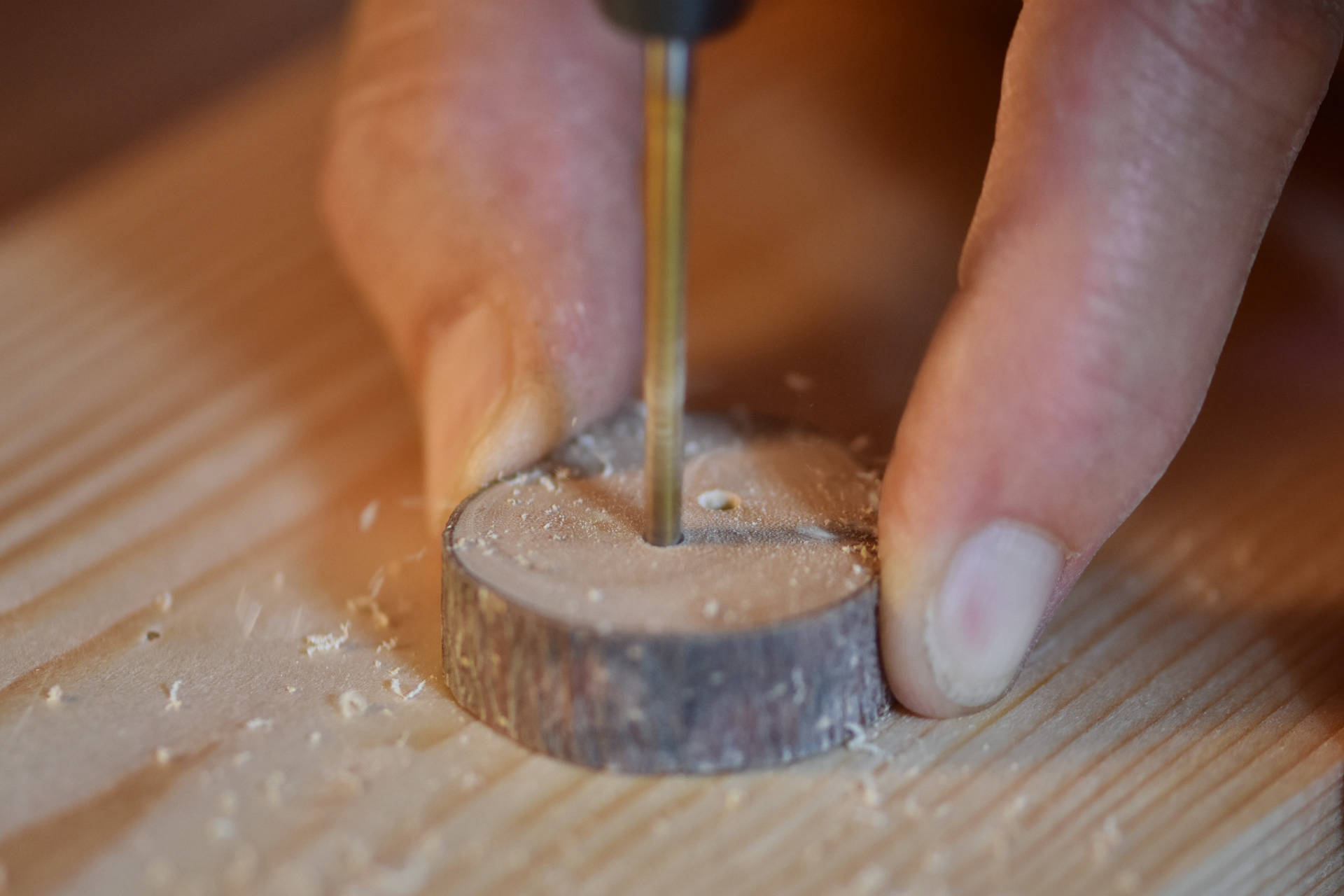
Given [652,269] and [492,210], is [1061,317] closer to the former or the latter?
[652,269]

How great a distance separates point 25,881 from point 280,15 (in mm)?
1605

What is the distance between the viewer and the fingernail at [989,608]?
Result: 0.77 metres

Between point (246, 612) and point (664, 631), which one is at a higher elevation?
point (664, 631)

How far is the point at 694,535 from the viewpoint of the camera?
0.82 m

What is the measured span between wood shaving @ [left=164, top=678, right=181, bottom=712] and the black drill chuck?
49 centimetres

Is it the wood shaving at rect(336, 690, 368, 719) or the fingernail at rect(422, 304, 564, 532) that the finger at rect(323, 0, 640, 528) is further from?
the wood shaving at rect(336, 690, 368, 719)

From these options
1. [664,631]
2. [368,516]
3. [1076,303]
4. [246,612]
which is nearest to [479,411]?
[368,516]

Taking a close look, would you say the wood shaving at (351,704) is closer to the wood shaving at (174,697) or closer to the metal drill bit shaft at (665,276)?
the wood shaving at (174,697)

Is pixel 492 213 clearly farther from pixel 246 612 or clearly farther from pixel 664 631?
pixel 664 631

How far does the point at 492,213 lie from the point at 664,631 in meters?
0.57

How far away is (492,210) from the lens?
3.77ft

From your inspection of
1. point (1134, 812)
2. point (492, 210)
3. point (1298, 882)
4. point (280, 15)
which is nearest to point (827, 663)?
point (1134, 812)

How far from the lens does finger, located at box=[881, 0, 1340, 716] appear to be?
786 mm

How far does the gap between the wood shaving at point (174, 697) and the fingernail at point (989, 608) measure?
Answer: 465 mm
